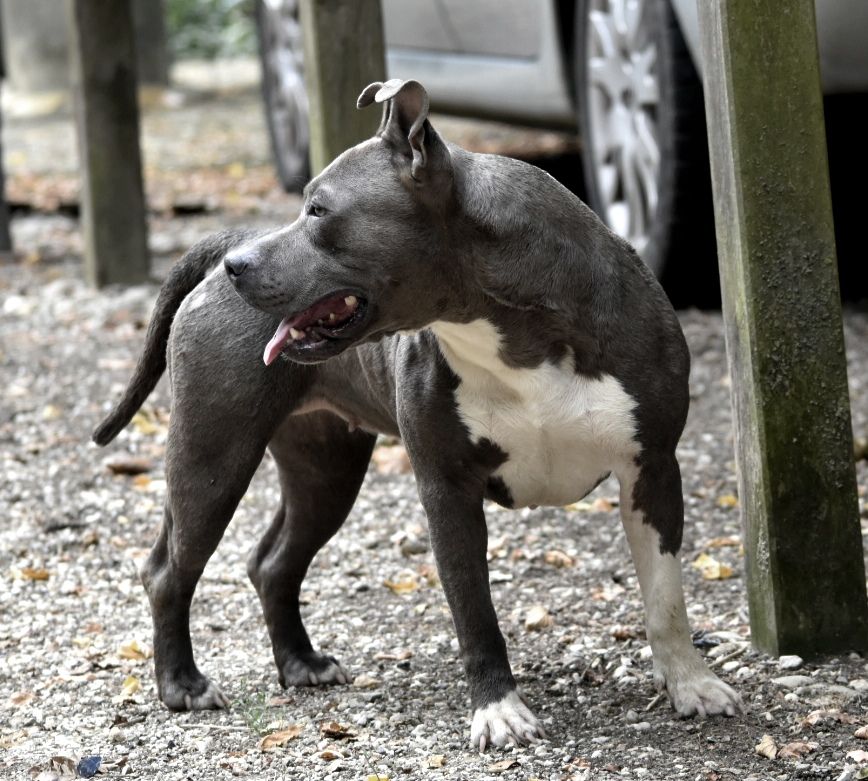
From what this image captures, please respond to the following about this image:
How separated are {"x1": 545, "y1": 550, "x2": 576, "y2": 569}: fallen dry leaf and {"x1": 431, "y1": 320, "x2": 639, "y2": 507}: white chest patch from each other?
4.45 feet

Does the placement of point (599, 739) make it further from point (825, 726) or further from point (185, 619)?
point (185, 619)

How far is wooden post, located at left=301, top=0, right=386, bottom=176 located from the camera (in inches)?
200

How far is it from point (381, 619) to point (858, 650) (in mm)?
1433

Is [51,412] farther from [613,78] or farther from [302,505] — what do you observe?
[613,78]

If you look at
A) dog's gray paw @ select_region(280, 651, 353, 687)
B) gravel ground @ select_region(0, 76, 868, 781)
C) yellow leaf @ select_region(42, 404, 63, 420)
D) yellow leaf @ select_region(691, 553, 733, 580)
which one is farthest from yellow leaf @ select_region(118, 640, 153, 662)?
yellow leaf @ select_region(42, 404, 63, 420)

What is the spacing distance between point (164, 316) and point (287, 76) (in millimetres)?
5864

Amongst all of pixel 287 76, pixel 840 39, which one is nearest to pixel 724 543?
pixel 840 39

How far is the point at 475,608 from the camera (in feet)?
11.9

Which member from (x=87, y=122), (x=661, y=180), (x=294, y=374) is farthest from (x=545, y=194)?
(x=87, y=122)

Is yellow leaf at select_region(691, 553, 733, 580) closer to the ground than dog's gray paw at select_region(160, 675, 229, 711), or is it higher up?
closer to the ground

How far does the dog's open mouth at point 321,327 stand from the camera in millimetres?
3320

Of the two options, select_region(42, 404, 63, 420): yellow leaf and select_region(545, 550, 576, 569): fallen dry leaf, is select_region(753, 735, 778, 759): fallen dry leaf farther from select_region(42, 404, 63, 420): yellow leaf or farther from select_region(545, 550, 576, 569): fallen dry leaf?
select_region(42, 404, 63, 420): yellow leaf

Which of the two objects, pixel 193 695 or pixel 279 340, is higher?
pixel 279 340

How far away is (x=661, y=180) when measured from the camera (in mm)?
6348
